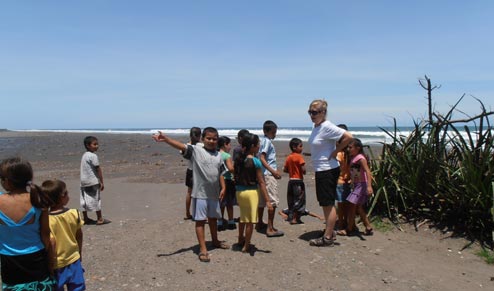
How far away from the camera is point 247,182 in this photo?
5.08 m

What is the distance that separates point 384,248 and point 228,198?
2409 millimetres

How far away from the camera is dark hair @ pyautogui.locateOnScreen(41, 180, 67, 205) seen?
9.95ft

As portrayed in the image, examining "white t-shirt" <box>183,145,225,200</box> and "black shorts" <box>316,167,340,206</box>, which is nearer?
"white t-shirt" <box>183,145,225,200</box>

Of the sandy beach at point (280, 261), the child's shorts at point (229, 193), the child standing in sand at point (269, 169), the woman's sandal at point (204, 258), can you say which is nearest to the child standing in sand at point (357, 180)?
the sandy beach at point (280, 261)

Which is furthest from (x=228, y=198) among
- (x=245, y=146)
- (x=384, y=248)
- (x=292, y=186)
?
(x=384, y=248)

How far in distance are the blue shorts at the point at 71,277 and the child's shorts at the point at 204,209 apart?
1714 millimetres

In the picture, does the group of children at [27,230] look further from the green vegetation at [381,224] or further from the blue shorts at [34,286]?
the green vegetation at [381,224]

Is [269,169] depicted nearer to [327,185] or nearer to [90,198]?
[327,185]

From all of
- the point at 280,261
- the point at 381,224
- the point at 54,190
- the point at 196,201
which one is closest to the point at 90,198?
the point at 196,201

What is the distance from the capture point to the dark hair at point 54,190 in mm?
3034

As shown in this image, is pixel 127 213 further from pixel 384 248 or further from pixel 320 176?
pixel 384 248

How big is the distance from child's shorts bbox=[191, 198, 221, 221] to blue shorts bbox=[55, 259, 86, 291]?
1.71 m

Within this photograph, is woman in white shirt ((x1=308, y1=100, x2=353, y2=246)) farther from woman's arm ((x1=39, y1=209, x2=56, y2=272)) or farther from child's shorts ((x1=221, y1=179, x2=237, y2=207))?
woman's arm ((x1=39, y1=209, x2=56, y2=272))

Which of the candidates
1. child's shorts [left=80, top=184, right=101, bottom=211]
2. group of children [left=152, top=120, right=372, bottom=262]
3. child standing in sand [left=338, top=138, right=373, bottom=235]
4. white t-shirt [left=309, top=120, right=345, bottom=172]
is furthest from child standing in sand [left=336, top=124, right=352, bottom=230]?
child's shorts [left=80, top=184, right=101, bottom=211]
